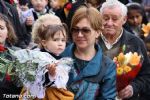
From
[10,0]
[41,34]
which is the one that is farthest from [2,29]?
[10,0]

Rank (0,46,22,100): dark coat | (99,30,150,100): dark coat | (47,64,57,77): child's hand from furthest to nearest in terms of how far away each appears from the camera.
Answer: (99,30,150,100): dark coat → (0,46,22,100): dark coat → (47,64,57,77): child's hand

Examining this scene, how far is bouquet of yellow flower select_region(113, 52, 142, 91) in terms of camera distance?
17.7 feet

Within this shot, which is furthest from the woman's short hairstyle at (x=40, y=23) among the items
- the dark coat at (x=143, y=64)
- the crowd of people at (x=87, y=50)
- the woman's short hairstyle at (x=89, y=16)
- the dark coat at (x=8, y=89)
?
the dark coat at (x=143, y=64)

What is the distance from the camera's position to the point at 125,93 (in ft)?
18.4

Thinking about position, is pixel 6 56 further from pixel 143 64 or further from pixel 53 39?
pixel 143 64

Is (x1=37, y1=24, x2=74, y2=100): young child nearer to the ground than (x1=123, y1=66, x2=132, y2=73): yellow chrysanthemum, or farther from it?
farther from it

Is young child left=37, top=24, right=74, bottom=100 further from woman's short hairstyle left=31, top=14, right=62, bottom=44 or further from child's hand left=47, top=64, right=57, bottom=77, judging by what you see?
child's hand left=47, top=64, right=57, bottom=77

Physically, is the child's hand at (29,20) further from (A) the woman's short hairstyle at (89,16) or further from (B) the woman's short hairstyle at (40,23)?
(A) the woman's short hairstyle at (89,16)

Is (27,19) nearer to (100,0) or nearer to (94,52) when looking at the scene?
(100,0)

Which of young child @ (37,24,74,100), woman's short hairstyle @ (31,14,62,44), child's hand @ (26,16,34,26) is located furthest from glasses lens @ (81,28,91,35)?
child's hand @ (26,16,34,26)

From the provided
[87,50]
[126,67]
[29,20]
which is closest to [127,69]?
[126,67]

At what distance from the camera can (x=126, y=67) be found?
541 centimetres

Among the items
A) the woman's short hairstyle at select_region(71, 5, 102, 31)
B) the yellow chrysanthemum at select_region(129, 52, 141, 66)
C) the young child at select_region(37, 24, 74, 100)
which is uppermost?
the woman's short hairstyle at select_region(71, 5, 102, 31)

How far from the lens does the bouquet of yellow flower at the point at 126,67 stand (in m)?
5.41
